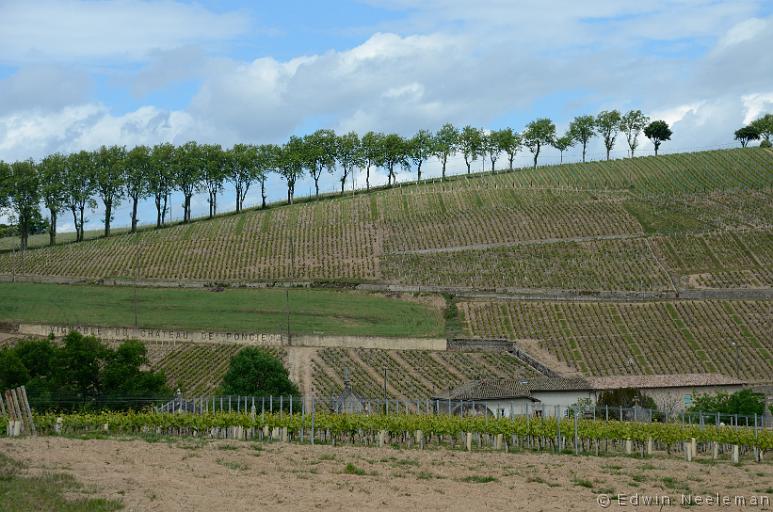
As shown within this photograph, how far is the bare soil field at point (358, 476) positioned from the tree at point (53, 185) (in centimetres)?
10572

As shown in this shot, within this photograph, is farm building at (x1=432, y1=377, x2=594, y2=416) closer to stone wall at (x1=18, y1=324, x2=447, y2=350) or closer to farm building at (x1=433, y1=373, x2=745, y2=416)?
farm building at (x1=433, y1=373, x2=745, y2=416)

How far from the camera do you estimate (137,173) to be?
6442 inches

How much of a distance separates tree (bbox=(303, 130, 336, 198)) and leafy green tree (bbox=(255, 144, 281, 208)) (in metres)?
4.64

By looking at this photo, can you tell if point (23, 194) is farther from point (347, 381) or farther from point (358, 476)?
point (358, 476)

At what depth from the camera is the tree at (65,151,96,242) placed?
15638 cm

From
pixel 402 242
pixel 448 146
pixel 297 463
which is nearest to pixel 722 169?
pixel 448 146

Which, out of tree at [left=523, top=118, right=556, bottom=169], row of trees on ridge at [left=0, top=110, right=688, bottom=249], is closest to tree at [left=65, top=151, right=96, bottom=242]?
row of trees on ridge at [left=0, top=110, right=688, bottom=249]

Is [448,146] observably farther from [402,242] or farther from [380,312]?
[380,312]

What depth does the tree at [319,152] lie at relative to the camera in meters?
177

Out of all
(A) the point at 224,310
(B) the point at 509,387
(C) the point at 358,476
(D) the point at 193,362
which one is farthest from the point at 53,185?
(C) the point at 358,476

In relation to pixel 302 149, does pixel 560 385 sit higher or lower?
lower

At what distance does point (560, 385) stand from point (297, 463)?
42.3 meters

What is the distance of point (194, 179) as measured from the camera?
167 metres

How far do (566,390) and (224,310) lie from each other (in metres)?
36.5
